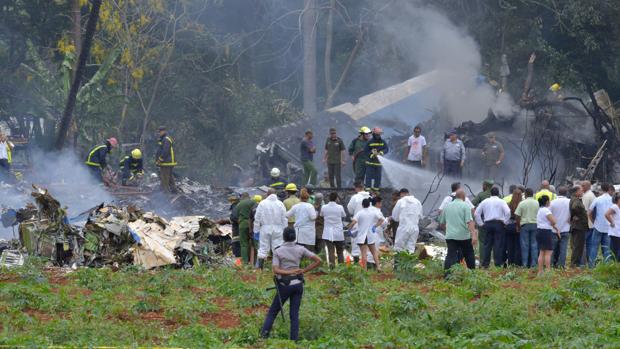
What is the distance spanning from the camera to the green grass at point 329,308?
1250 centimetres

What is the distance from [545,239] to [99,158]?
13259 mm

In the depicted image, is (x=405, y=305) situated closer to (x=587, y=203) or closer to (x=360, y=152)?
(x=587, y=203)

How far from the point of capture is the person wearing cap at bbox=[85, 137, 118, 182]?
26.9 m

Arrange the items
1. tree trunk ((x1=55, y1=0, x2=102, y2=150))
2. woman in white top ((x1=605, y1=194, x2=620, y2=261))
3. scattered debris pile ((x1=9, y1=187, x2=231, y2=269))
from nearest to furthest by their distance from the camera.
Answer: woman in white top ((x1=605, y1=194, x2=620, y2=261))
scattered debris pile ((x1=9, y1=187, x2=231, y2=269))
tree trunk ((x1=55, y1=0, x2=102, y2=150))

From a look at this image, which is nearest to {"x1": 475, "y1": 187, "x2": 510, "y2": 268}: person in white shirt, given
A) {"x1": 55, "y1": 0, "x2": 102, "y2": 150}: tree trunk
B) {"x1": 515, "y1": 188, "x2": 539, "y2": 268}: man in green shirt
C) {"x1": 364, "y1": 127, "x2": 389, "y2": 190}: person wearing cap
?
{"x1": 515, "y1": 188, "x2": 539, "y2": 268}: man in green shirt

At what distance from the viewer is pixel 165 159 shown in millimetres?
26312

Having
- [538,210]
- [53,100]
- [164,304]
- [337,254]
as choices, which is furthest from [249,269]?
[53,100]

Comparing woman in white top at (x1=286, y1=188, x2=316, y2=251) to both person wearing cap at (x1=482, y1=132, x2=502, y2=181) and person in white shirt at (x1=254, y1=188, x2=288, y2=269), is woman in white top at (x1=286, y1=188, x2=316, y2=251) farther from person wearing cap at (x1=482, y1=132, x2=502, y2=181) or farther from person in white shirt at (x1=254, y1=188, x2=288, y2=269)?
person wearing cap at (x1=482, y1=132, x2=502, y2=181)

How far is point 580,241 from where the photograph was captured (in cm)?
1856

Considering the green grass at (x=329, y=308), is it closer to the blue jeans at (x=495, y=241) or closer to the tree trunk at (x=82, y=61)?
the blue jeans at (x=495, y=241)

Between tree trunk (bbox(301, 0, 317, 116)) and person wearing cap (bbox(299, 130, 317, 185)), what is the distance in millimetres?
13093

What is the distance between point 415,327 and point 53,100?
22.0 metres

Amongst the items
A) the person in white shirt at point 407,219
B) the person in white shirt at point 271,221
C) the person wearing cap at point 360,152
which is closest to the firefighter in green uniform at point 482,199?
the person in white shirt at point 407,219

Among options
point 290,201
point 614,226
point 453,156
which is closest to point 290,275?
point 290,201
